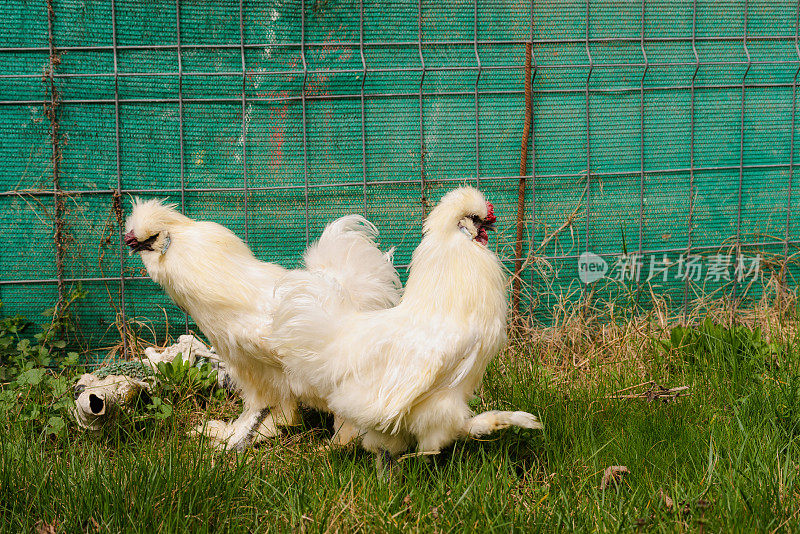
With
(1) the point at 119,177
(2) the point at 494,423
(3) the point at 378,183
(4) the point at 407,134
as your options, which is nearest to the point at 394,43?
(4) the point at 407,134

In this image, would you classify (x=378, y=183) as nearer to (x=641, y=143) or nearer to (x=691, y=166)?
(x=641, y=143)

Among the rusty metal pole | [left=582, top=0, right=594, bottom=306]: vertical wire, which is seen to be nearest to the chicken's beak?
the rusty metal pole

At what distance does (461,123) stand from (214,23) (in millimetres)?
1904

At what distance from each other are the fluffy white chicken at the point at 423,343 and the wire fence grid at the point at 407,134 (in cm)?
171

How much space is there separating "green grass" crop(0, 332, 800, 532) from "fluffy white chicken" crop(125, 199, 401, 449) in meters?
0.29

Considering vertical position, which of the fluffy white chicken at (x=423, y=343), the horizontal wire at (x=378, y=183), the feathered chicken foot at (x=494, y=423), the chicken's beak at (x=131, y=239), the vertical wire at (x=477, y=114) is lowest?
the feathered chicken foot at (x=494, y=423)

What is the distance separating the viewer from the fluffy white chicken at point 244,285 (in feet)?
10.8

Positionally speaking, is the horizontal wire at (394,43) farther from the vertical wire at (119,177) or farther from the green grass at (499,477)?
the green grass at (499,477)

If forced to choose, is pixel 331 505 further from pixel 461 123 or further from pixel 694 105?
pixel 694 105

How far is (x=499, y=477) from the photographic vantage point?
9.26 feet

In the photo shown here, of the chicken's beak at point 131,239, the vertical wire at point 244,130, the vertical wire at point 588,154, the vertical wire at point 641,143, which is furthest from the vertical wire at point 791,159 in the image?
the chicken's beak at point 131,239

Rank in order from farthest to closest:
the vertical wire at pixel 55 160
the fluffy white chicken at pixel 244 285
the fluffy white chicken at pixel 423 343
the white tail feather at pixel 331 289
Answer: the vertical wire at pixel 55 160, the fluffy white chicken at pixel 244 285, the white tail feather at pixel 331 289, the fluffy white chicken at pixel 423 343

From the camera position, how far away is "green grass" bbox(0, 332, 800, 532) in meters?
2.35

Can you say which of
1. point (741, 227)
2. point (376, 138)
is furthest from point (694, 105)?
point (376, 138)
